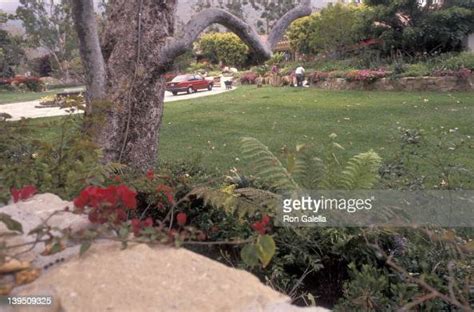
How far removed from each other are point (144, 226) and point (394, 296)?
1472 millimetres

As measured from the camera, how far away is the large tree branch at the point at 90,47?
376cm

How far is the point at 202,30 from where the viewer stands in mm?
4277

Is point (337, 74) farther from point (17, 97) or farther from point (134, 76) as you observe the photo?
point (17, 97)

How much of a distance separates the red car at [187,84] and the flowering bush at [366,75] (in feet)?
36.2

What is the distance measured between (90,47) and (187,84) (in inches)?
954

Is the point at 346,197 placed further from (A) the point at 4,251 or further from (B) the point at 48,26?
(B) the point at 48,26

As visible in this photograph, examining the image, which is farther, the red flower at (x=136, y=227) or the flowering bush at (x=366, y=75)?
the flowering bush at (x=366, y=75)

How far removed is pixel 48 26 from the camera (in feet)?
140

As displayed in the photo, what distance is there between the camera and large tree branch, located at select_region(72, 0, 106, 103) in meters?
3.76

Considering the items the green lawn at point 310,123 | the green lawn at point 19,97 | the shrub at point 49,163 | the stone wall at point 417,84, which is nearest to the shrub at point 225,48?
the green lawn at point 19,97

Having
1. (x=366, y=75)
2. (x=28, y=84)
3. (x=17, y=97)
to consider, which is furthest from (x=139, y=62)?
(x=28, y=84)

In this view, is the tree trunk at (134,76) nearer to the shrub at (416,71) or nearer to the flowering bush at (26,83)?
the shrub at (416,71)

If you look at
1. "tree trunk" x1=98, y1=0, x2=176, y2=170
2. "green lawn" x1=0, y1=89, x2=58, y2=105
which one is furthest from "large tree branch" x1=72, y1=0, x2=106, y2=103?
"green lawn" x1=0, y1=89, x2=58, y2=105

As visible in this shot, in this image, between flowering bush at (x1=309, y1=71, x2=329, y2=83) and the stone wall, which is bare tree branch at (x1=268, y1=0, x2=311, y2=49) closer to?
the stone wall
